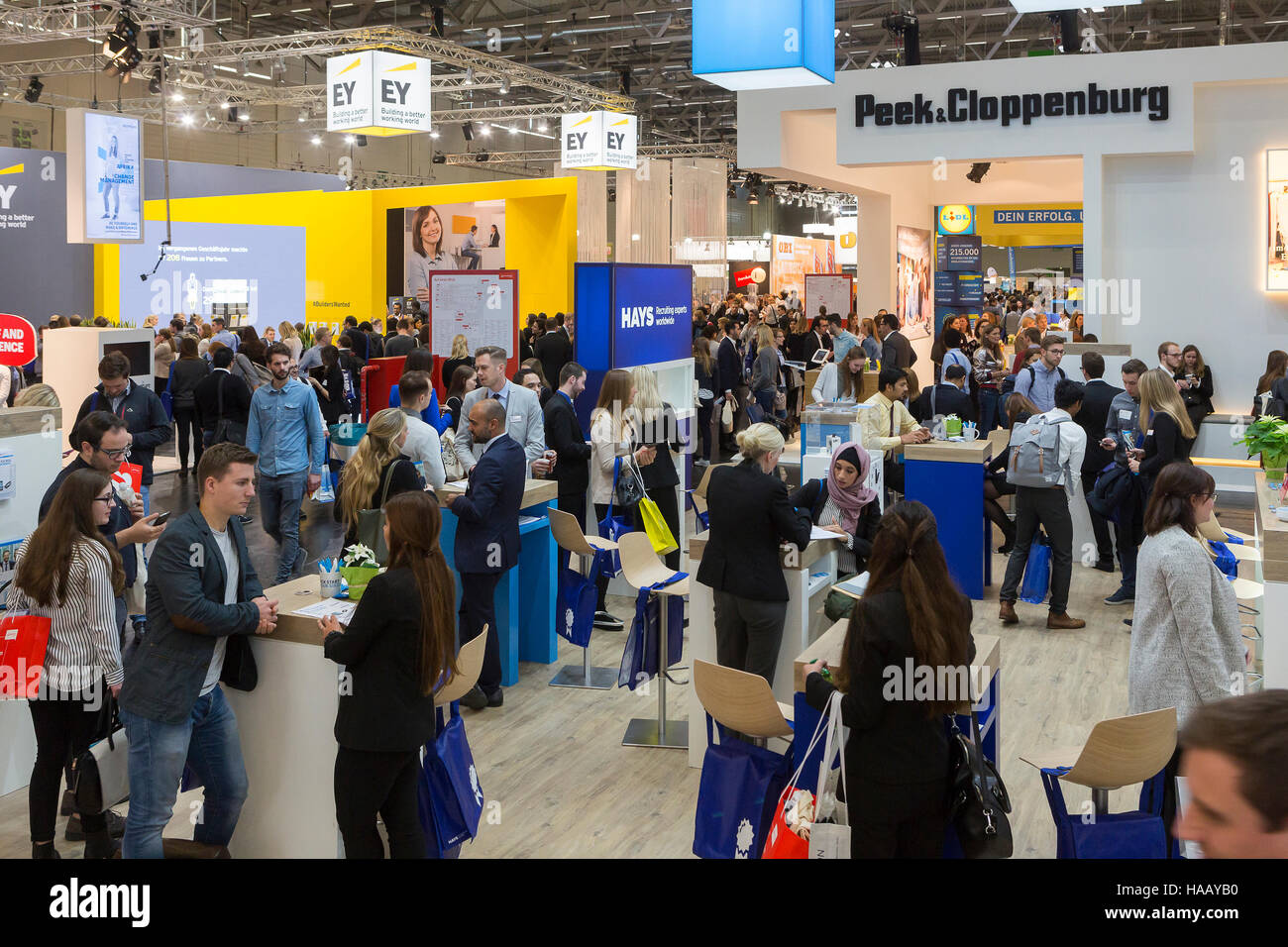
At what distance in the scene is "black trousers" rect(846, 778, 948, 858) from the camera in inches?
115

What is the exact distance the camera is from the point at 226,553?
11.6ft

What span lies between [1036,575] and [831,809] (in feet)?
13.6

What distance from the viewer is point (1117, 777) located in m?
3.31

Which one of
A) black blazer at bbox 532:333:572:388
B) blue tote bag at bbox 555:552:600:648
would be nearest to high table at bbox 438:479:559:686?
blue tote bag at bbox 555:552:600:648

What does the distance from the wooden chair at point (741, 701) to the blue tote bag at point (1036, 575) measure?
11.7ft

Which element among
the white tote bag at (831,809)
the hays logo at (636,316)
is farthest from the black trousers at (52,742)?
the hays logo at (636,316)

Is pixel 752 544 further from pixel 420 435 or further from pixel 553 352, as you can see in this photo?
pixel 553 352

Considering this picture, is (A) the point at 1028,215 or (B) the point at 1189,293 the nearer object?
(B) the point at 1189,293

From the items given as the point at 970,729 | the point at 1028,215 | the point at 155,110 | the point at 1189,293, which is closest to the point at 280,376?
the point at 970,729

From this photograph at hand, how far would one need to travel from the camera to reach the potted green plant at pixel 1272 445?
503 centimetres

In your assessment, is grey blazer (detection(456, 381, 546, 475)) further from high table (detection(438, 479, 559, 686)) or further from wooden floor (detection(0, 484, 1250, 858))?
wooden floor (detection(0, 484, 1250, 858))

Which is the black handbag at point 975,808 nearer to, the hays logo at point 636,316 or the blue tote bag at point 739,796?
the blue tote bag at point 739,796
